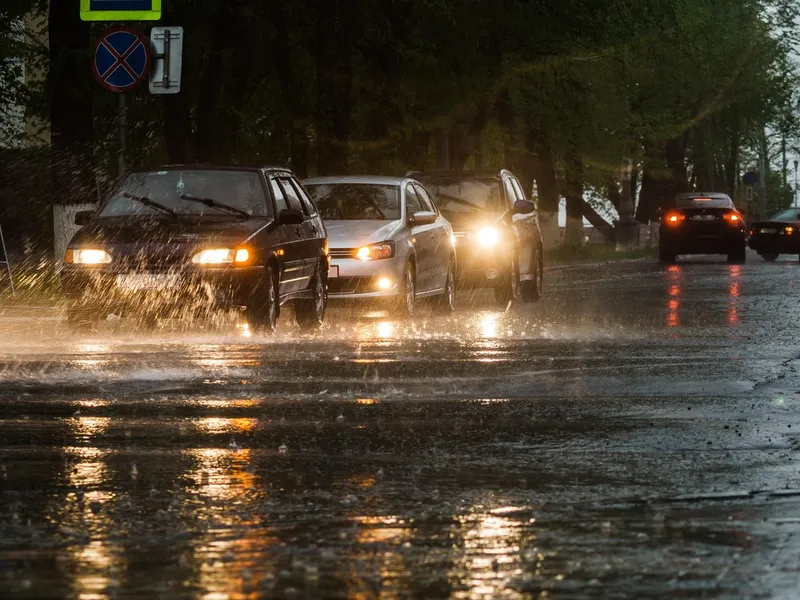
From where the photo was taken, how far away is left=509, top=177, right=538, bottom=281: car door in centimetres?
2545

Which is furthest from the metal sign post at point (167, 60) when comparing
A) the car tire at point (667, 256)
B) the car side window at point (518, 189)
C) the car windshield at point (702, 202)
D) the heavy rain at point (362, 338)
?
the car windshield at point (702, 202)

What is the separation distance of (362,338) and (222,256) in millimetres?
1414

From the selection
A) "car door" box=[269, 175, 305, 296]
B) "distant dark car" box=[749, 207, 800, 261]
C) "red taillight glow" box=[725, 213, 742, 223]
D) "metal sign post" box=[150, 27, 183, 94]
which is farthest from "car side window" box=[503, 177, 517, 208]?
"distant dark car" box=[749, 207, 800, 261]

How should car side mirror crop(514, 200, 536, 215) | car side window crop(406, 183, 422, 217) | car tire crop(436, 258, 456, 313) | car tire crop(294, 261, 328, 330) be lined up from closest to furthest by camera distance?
car tire crop(294, 261, 328, 330), car side window crop(406, 183, 422, 217), car tire crop(436, 258, 456, 313), car side mirror crop(514, 200, 536, 215)

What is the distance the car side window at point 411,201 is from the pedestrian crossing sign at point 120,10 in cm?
332

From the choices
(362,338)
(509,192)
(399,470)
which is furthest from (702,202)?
(399,470)

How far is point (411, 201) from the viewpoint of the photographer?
22.0 metres

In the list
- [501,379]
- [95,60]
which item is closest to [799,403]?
[501,379]

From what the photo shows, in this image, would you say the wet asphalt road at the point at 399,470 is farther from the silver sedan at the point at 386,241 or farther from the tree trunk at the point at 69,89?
the tree trunk at the point at 69,89

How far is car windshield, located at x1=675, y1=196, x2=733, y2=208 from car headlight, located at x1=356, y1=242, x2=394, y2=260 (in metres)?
24.0

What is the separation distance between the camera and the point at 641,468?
8.39 metres

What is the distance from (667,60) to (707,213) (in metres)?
4.95

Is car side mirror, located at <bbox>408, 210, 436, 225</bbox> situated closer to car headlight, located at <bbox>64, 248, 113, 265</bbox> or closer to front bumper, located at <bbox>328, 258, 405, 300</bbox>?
front bumper, located at <bbox>328, 258, 405, 300</bbox>

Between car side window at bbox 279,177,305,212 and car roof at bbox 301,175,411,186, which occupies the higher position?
car roof at bbox 301,175,411,186
